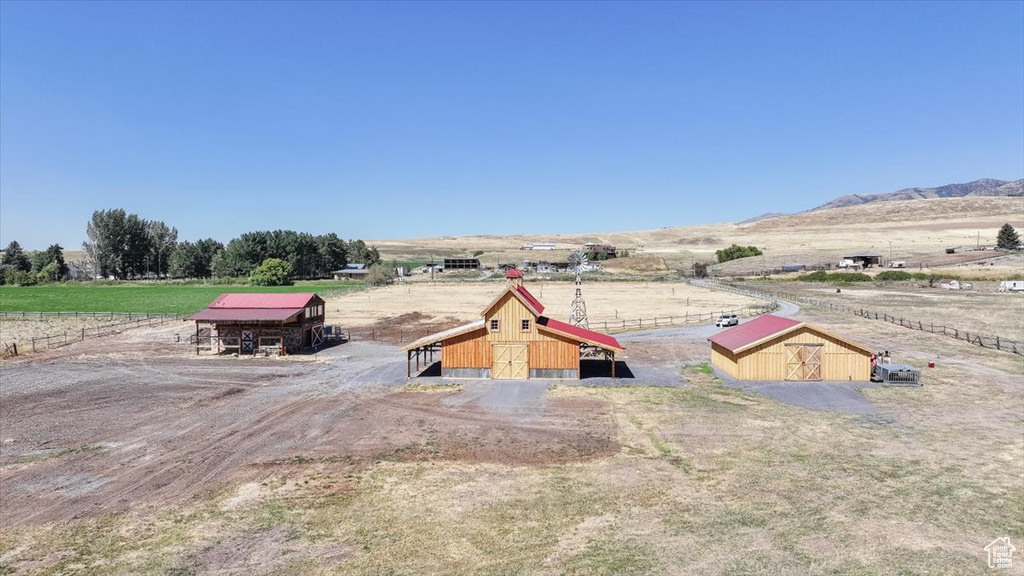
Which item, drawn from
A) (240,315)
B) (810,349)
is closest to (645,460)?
(810,349)

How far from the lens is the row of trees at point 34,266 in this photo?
128 meters

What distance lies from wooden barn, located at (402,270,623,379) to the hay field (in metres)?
A: 25.5

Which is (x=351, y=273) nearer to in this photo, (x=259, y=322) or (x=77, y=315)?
(x=77, y=315)

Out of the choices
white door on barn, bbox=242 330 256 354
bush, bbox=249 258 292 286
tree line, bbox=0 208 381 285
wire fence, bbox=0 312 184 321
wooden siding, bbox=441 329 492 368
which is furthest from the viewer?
tree line, bbox=0 208 381 285

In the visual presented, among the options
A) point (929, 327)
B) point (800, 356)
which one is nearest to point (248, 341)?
point (800, 356)

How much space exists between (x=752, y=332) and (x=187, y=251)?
148726 millimetres

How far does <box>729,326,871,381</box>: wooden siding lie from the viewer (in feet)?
119

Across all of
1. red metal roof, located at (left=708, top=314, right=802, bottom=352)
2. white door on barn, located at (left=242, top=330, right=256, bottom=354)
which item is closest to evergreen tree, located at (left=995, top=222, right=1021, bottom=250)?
red metal roof, located at (left=708, top=314, right=802, bottom=352)

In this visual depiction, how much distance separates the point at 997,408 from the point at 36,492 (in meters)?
43.7

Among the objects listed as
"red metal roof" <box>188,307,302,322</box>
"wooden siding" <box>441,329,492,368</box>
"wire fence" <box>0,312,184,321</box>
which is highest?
"red metal roof" <box>188,307,302,322</box>

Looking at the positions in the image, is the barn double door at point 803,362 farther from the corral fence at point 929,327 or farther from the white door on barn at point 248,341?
the white door on barn at point 248,341

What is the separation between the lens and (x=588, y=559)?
14641mm

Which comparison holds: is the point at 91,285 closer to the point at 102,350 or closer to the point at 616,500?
the point at 102,350

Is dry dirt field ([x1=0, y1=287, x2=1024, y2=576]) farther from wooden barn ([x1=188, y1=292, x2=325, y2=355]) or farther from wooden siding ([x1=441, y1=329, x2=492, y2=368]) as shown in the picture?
wooden barn ([x1=188, y1=292, x2=325, y2=355])
